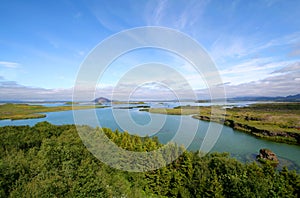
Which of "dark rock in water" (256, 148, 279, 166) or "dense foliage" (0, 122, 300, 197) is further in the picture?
"dark rock in water" (256, 148, 279, 166)

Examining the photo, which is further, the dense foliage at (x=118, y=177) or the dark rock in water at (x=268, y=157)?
the dark rock in water at (x=268, y=157)

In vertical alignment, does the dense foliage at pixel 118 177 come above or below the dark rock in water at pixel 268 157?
above

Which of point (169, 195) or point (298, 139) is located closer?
point (169, 195)

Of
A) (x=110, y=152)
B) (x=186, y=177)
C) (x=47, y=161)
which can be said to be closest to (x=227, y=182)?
(x=186, y=177)

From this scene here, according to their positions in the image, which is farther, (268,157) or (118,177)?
(268,157)

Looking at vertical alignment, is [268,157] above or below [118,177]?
below

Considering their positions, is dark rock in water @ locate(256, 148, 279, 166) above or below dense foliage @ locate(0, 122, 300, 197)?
below

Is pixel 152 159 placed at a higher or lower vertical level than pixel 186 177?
higher

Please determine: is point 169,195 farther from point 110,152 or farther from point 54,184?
point 54,184
